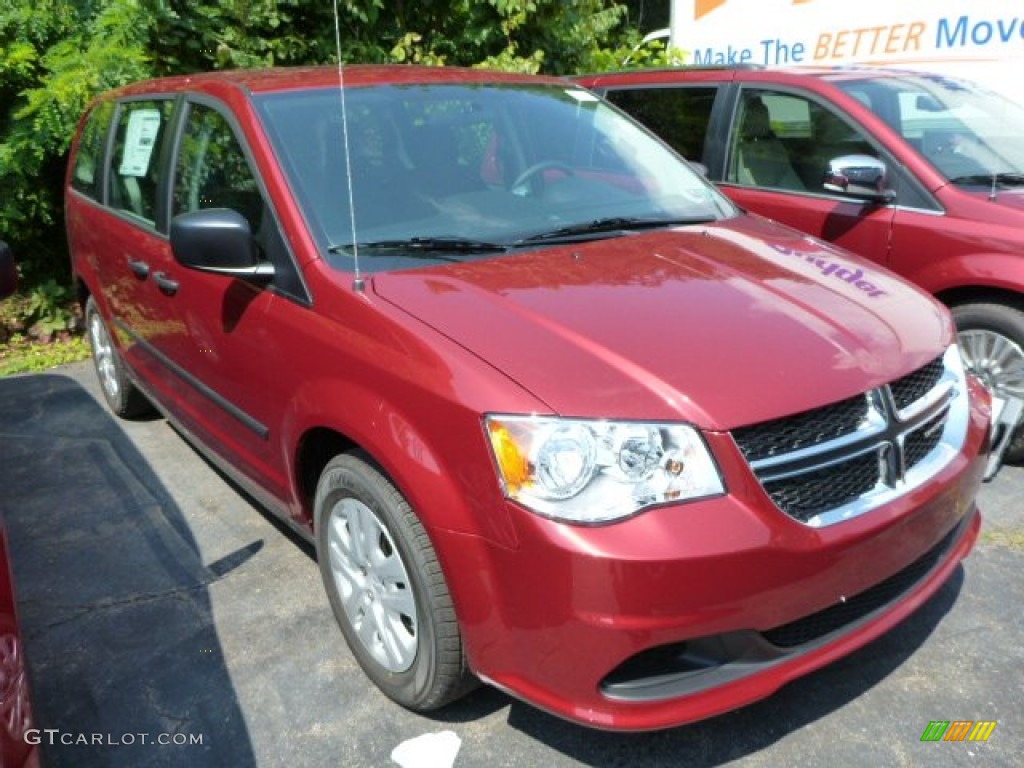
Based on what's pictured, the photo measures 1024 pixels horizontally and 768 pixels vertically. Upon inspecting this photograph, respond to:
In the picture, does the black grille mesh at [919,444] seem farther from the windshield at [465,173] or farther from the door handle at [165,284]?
the door handle at [165,284]

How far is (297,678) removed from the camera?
8.84 feet

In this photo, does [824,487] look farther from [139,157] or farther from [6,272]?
[139,157]

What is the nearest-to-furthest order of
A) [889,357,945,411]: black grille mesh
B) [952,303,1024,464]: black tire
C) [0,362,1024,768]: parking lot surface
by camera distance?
[889,357,945,411]: black grille mesh → [0,362,1024,768]: parking lot surface → [952,303,1024,464]: black tire

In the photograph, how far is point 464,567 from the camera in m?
2.05

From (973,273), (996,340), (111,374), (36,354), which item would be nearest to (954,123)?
(973,273)

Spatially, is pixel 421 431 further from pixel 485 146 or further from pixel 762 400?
pixel 485 146

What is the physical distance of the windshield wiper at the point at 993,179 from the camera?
3.96m

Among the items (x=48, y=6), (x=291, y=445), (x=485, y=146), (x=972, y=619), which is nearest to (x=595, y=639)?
(x=291, y=445)

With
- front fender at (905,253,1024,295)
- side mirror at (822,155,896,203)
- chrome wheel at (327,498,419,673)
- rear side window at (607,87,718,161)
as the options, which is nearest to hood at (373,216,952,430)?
chrome wheel at (327,498,419,673)

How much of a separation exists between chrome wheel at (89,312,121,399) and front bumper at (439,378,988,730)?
340 cm

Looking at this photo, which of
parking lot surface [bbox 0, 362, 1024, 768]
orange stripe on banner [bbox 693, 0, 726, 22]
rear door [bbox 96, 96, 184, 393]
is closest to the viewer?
parking lot surface [bbox 0, 362, 1024, 768]

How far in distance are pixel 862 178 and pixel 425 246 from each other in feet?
7.62

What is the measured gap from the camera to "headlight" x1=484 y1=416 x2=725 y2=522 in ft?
6.27

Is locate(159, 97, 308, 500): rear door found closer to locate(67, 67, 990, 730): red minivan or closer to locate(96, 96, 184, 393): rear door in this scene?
locate(67, 67, 990, 730): red minivan
